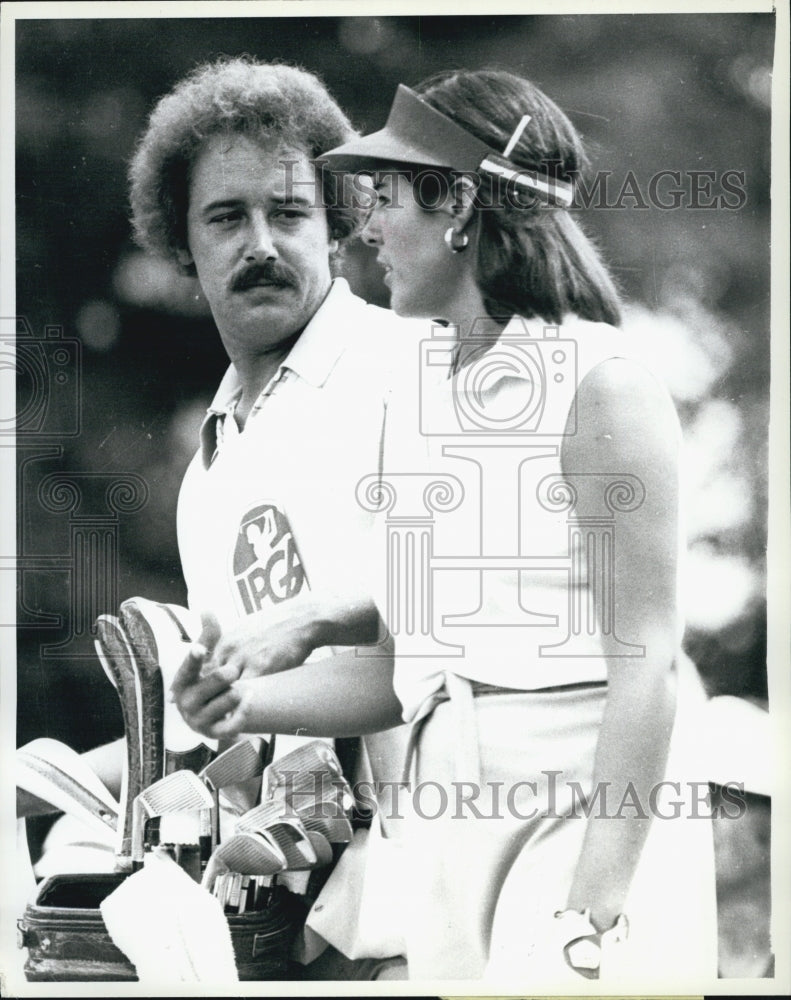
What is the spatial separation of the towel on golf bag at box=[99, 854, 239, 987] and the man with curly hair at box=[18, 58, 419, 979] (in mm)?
265

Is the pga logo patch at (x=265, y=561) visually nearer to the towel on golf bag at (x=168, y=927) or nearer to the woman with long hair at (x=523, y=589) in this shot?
the woman with long hair at (x=523, y=589)

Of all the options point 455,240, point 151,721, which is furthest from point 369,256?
point 151,721

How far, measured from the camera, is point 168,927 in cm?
340

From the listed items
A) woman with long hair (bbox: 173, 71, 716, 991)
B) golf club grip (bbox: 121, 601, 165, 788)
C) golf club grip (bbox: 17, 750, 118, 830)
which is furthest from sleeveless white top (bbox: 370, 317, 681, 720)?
golf club grip (bbox: 17, 750, 118, 830)

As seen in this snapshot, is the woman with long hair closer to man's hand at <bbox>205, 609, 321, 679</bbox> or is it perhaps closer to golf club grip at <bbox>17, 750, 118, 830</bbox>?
man's hand at <bbox>205, 609, 321, 679</bbox>

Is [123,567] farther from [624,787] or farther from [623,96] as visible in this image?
[623,96]

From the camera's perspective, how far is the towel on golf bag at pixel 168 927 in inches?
133

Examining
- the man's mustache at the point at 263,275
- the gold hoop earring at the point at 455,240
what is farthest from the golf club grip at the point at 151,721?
the gold hoop earring at the point at 455,240

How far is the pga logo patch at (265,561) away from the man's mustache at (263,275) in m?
0.63

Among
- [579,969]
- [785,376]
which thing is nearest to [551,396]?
[785,376]

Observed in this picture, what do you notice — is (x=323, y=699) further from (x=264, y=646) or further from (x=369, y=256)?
(x=369, y=256)

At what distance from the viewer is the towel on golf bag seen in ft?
11.1

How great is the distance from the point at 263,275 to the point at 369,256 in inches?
11.9

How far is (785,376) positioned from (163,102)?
1922 mm
